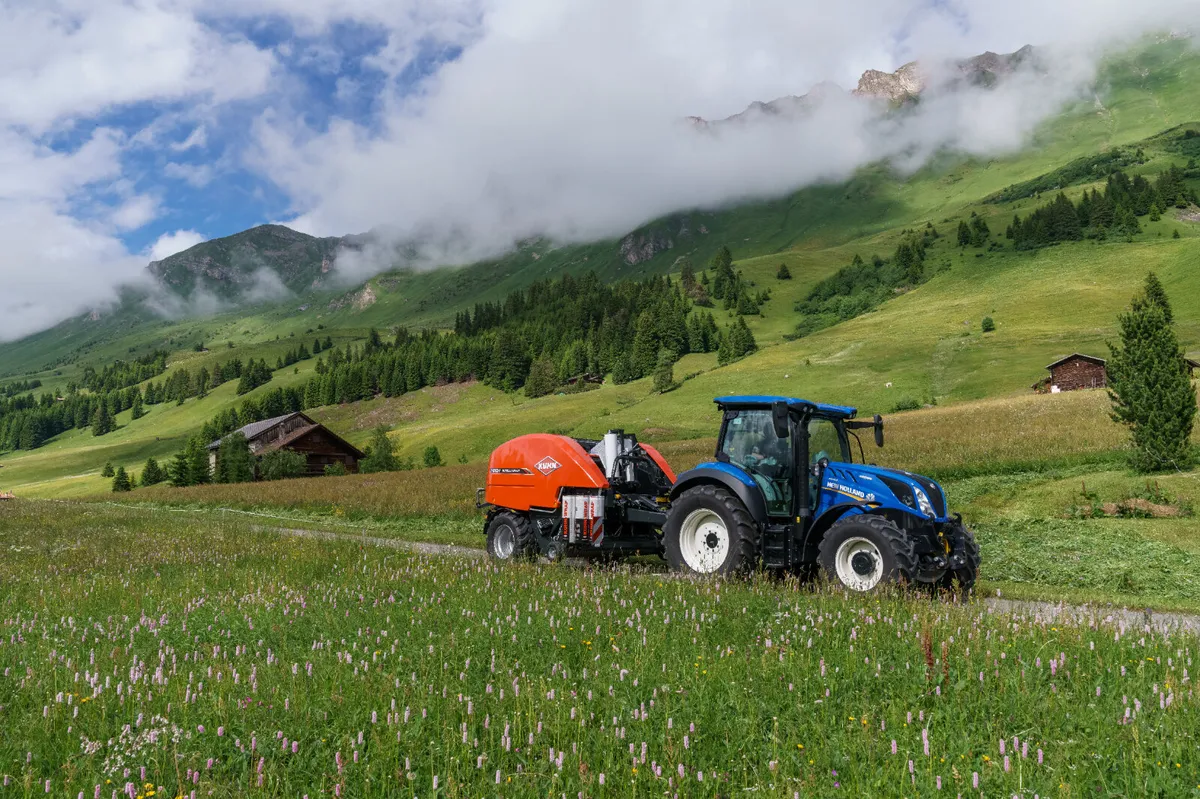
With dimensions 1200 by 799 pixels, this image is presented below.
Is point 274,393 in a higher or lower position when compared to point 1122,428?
higher

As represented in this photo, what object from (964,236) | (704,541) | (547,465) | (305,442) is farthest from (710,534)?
(964,236)

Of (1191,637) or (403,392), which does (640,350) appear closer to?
(403,392)

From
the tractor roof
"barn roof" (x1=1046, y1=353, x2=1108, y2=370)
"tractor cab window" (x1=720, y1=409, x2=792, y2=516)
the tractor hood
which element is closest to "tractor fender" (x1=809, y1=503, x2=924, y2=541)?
the tractor hood

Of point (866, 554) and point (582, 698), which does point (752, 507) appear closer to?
point (866, 554)

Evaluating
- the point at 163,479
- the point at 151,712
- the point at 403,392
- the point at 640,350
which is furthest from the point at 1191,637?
the point at 403,392

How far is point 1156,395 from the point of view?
24594mm

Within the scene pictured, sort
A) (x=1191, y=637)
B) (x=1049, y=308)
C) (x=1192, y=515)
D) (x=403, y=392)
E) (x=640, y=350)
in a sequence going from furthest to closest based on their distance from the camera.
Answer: (x=403, y=392) → (x=640, y=350) → (x=1049, y=308) → (x=1192, y=515) → (x=1191, y=637)

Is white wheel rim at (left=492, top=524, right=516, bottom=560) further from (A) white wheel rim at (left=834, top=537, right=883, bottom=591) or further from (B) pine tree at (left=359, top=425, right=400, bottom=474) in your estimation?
(B) pine tree at (left=359, top=425, right=400, bottom=474)

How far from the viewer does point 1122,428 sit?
35.6 metres

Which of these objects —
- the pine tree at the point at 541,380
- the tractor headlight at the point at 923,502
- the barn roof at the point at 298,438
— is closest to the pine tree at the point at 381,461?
the barn roof at the point at 298,438

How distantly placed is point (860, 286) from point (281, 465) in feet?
479

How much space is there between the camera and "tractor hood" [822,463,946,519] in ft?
35.3

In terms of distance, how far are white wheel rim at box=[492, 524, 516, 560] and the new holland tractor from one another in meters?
0.03

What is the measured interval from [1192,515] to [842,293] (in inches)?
6555
